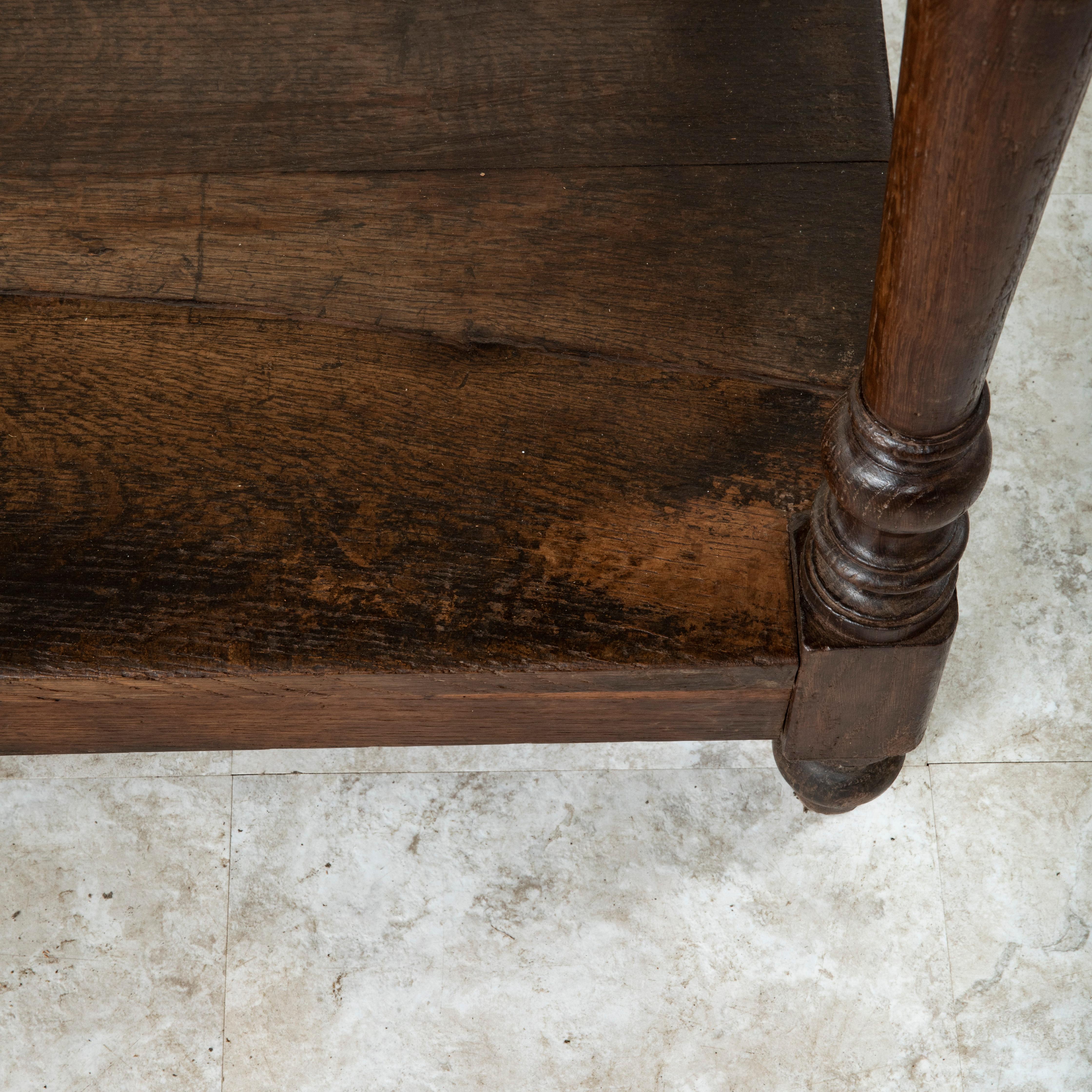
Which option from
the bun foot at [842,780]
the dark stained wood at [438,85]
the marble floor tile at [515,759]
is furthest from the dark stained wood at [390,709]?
the dark stained wood at [438,85]

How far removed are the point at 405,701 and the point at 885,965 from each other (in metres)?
0.65

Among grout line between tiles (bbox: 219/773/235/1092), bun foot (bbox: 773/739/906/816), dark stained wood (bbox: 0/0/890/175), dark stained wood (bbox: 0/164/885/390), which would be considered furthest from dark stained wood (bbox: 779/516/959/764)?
grout line between tiles (bbox: 219/773/235/1092)

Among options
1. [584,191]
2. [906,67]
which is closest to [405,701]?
[584,191]

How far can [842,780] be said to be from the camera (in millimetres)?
1197

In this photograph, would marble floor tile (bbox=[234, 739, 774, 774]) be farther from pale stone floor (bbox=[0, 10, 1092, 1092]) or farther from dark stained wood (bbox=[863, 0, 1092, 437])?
dark stained wood (bbox=[863, 0, 1092, 437])

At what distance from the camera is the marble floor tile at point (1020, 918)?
1225 mm

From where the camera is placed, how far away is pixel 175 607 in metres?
0.95

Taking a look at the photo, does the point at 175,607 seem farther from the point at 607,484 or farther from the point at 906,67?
the point at 906,67

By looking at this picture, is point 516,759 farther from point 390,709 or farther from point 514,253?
point 514,253

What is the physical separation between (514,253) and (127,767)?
2.60 ft

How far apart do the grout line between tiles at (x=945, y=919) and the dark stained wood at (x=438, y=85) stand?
73 cm

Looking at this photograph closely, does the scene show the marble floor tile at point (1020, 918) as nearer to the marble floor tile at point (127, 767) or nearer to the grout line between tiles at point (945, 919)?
the grout line between tiles at point (945, 919)

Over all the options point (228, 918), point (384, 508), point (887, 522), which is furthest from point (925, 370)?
point (228, 918)

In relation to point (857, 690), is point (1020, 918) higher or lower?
lower
